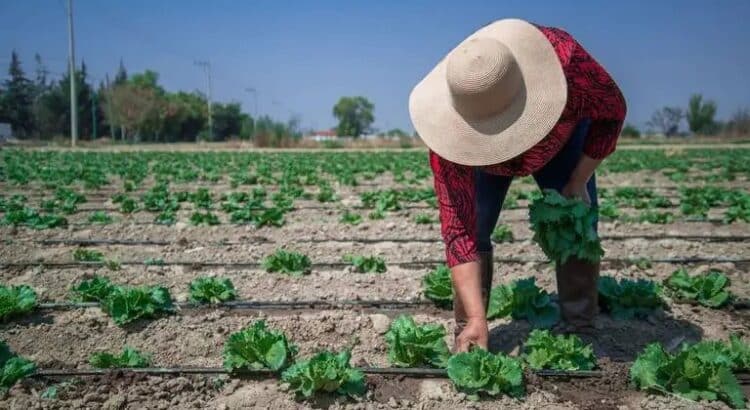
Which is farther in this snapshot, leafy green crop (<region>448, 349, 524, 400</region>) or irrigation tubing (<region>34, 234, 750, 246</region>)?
irrigation tubing (<region>34, 234, 750, 246</region>)

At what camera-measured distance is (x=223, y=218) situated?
8.99 m

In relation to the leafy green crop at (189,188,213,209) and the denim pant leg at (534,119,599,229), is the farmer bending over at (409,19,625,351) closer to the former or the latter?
the denim pant leg at (534,119,599,229)

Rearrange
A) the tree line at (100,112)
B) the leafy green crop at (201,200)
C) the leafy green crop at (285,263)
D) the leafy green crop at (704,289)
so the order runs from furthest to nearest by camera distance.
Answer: the tree line at (100,112) → the leafy green crop at (201,200) → the leafy green crop at (285,263) → the leafy green crop at (704,289)

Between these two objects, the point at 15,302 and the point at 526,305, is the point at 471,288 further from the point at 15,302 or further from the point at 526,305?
the point at 15,302

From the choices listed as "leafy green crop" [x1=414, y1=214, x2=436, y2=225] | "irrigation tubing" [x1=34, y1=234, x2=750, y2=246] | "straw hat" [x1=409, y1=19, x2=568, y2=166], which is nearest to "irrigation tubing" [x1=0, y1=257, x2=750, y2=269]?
"irrigation tubing" [x1=34, y1=234, x2=750, y2=246]

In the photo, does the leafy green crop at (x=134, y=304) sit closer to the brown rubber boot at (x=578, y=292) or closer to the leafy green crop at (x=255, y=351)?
the leafy green crop at (x=255, y=351)

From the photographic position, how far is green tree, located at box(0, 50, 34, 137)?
67562 millimetres

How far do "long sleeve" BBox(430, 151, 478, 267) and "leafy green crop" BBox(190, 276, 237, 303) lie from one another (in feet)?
6.89

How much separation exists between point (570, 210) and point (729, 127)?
213ft

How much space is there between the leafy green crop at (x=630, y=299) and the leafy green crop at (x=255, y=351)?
2285 mm

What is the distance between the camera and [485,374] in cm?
296

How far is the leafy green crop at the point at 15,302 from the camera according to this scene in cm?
419

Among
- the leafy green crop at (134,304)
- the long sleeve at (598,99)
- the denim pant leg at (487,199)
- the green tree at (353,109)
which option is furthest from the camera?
the green tree at (353,109)

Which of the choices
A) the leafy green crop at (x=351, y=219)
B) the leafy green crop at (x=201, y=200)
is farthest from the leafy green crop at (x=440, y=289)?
the leafy green crop at (x=201, y=200)
